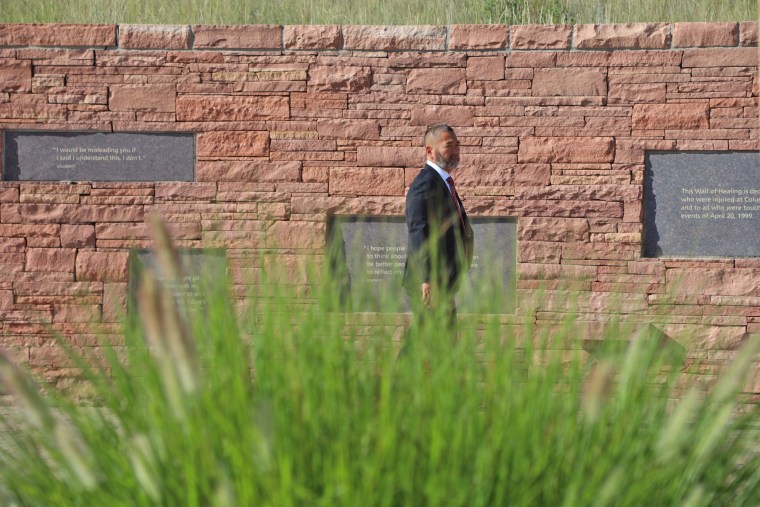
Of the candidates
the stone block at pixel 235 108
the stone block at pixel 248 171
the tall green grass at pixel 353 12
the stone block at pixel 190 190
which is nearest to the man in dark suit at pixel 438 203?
the stone block at pixel 248 171

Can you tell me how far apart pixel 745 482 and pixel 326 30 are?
6.00 metres

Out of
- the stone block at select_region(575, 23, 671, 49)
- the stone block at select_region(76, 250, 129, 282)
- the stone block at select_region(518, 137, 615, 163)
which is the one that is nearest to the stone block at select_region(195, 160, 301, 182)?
the stone block at select_region(76, 250, 129, 282)

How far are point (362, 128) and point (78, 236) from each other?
7.85ft

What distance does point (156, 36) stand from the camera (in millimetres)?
7539

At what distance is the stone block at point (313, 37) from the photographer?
294 inches

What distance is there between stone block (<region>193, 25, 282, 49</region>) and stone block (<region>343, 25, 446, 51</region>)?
0.61 metres

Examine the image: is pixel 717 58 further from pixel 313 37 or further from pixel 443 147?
pixel 313 37

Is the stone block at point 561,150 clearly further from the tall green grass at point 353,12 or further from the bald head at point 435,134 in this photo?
the bald head at point 435,134

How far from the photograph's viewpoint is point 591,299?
287 inches

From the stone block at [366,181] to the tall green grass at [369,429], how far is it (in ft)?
17.8

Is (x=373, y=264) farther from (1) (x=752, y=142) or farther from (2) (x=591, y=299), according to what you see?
(1) (x=752, y=142)

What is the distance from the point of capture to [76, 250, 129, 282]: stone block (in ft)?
24.6

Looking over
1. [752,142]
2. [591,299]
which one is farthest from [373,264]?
[752,142]

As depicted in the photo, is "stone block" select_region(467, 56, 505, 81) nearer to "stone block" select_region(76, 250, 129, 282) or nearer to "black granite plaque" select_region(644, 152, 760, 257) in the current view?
"black granite plaque" select_region(644, 152, 760, 257)
